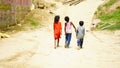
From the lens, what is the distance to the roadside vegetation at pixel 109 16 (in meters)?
22.0

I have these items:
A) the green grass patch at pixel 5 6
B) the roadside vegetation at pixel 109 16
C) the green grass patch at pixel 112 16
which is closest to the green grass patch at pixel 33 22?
the green grass patch at pixel 5 6

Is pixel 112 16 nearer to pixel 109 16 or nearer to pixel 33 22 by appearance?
pixel 109 16

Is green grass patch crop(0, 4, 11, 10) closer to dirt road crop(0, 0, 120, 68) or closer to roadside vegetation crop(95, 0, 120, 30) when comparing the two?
dirt road crop(0, 0, 120, 68)

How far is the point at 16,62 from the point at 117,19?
13.8m

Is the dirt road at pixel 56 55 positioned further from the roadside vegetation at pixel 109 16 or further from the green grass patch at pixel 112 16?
the green grass patch at pixel 112 16

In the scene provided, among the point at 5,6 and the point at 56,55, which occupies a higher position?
the point at 5,6

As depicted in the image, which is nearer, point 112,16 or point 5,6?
point 5,6

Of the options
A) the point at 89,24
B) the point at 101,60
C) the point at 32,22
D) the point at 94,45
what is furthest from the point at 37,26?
the point at 101,60

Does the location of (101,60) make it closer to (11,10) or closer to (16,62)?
(16,62)

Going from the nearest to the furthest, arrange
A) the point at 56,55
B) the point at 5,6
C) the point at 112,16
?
1. the point at 56,55
2. the point at 5,6
3. the point at 112,16

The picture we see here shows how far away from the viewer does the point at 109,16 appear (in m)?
24.9

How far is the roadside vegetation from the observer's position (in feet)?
72.1

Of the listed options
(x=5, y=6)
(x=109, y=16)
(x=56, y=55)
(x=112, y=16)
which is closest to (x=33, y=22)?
(x=5, y=6)

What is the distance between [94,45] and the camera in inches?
612
